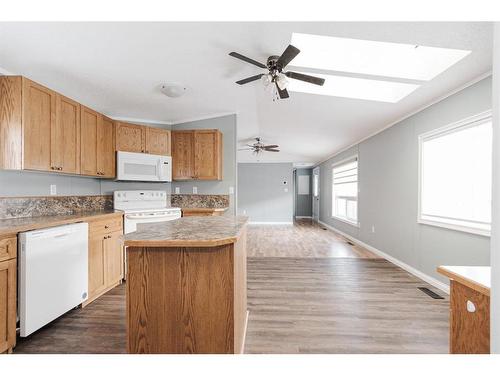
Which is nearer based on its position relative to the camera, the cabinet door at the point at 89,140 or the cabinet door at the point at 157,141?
the cabinet door at the point at 89,140

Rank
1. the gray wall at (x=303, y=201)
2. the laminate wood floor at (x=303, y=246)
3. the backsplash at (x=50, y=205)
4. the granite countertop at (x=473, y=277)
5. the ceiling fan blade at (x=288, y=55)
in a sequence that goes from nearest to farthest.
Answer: the granite countertop at (x=473, y=277) → the ceiling fan blade at (x=288, y=55) → the backsplash at (x=50, y=205) → the laminate wood floor at (x=303, y=246) → the gray wall at (x=303, y=201)

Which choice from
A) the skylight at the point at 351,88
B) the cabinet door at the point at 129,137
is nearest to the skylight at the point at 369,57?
the skylight at the point at 351,88

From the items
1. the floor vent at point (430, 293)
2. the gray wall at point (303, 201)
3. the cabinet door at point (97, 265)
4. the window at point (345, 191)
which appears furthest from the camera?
the gray wall at point (303, 201)

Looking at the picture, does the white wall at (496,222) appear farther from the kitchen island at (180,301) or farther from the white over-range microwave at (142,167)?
the white over-range microwave at (142,167)

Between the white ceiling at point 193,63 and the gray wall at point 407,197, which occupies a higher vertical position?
the white ceiling at point 193,63

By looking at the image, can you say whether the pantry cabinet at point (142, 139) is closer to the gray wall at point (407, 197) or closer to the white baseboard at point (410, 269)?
the gray wall at point (407, 197)

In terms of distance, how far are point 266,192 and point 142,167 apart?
5727mm

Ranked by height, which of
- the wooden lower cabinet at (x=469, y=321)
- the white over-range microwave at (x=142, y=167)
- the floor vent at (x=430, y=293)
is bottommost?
the floor vent at (x=430, y=293)

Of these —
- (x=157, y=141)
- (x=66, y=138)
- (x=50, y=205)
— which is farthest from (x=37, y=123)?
(x=157, y=141)

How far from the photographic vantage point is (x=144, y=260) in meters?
1.36

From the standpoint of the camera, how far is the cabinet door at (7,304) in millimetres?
1655

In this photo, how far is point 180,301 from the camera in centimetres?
136

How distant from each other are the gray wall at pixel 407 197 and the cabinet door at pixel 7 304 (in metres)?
3.86
